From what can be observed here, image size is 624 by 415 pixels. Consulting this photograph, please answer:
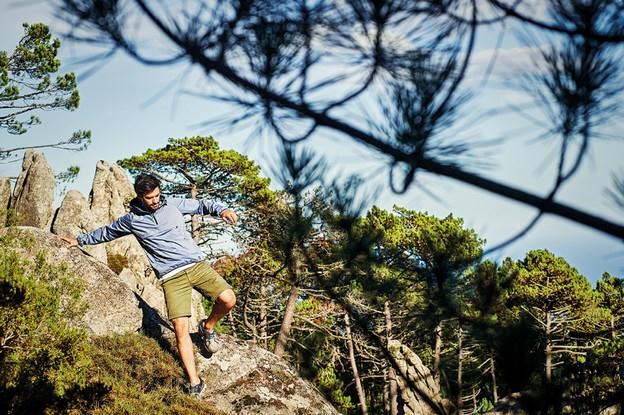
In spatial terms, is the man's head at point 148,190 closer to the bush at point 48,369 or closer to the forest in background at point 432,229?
the bush at point 48,369

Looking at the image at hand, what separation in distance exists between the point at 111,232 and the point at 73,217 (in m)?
12.8

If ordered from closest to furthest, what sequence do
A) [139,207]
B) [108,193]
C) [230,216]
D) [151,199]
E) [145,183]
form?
[230,216]
[145,183]
[151,199]
[139,207]
[108,193]

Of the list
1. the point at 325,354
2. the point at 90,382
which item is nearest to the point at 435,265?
the point at 90,382

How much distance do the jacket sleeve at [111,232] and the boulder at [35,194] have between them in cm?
1293

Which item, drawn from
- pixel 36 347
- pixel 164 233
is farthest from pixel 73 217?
pixel 36 347

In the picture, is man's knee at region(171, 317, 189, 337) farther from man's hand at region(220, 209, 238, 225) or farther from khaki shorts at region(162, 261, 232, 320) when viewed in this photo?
man's hand at region(220, 209, 238, 225)

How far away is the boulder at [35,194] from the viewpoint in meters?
17.8

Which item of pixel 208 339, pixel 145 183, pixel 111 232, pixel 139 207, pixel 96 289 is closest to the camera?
pixel 145 183

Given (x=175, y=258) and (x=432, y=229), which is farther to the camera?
(x=175, y=258)

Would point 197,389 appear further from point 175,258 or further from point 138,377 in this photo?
point 175,258

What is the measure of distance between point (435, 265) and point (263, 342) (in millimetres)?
14676

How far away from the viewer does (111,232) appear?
5.91 m

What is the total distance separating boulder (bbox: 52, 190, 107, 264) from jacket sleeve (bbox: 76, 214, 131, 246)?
1161cm

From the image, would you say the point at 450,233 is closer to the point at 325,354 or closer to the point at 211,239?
the point at 325,354
